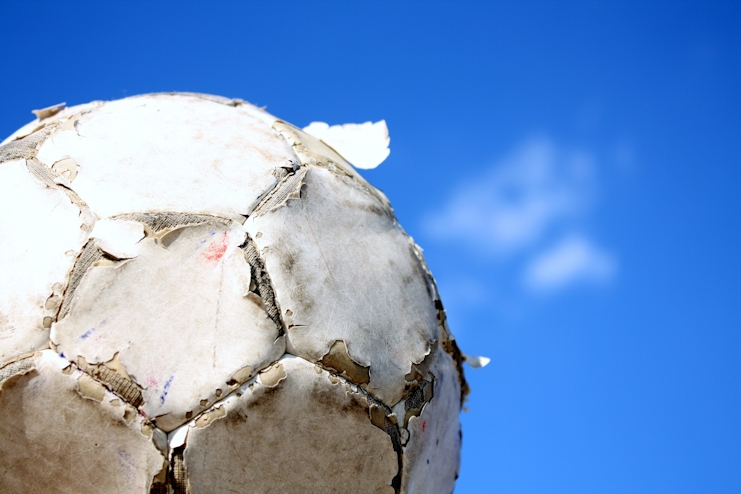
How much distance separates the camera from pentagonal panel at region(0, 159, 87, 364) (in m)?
1.98

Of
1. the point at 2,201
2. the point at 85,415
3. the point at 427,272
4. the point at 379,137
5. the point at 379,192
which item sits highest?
the point at 379,137

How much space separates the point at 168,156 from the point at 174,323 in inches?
23.9

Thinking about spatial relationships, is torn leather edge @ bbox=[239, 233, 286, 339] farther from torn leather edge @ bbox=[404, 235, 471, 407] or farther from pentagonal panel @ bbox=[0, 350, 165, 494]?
torn leather edge @ bbox=[404, 235, 471, 407]

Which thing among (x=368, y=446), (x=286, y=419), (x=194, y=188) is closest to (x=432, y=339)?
(x=368, y=446)

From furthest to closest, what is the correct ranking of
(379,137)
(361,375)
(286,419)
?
(379,137)
(361,375)
(286,419)

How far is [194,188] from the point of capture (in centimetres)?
224

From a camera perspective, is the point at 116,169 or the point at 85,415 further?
the point at 116,169

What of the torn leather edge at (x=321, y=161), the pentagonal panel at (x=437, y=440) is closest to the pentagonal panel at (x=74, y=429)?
the pentagonal panel at (x=437, y=440)

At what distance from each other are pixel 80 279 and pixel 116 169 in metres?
0.41

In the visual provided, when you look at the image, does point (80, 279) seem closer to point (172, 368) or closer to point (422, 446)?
point (172, 368)

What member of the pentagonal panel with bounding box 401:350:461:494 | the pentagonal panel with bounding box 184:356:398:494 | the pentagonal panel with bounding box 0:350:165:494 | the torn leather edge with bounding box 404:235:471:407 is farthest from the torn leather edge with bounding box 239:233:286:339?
the torn leather edge with bounding box 404:235:471:407

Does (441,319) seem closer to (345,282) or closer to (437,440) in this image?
(437,440)

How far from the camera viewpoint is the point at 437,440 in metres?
2.56

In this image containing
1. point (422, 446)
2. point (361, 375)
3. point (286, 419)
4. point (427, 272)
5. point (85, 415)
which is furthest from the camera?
point (427, 272)
